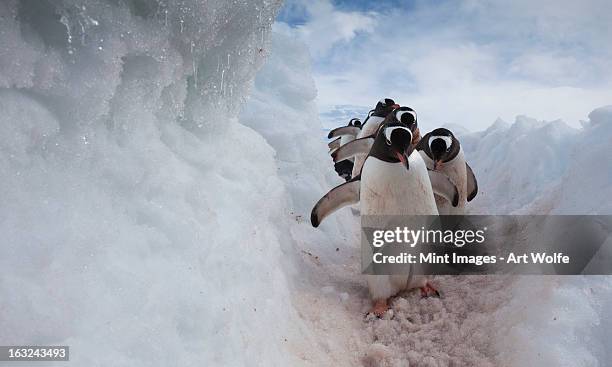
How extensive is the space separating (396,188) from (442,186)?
591 mm

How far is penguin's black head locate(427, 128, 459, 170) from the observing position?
3.33m

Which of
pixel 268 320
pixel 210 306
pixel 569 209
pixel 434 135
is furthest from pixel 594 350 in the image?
pixel 434 135

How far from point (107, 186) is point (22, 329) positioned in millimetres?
552

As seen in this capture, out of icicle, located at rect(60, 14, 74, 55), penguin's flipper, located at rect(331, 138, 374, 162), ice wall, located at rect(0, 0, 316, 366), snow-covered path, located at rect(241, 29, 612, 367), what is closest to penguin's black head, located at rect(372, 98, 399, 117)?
penguin's flipper, located at rect(331, 138, 374, 162)

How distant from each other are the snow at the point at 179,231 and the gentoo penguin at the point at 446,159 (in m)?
0.69

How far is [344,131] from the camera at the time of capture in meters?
6.46

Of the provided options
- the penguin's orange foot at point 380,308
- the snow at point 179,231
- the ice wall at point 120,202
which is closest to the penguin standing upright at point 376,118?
the snow at point 179,231

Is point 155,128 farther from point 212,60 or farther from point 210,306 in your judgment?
point 210,306

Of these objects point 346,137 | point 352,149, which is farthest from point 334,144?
point 352,149

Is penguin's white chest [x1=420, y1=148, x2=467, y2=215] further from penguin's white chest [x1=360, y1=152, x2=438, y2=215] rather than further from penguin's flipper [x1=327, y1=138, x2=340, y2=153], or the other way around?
penguin's flipper [x1=327, y1=138, x2=340, y2=153]

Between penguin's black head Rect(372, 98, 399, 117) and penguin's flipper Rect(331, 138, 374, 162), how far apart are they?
90 cm

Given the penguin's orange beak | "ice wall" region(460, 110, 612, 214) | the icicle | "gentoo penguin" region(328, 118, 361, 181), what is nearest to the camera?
the icicle

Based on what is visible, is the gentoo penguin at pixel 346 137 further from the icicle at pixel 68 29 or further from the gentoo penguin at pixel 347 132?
the icicle at pixel 68 29

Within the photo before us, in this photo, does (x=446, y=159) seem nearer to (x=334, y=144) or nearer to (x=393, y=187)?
(x=393, y=187)
